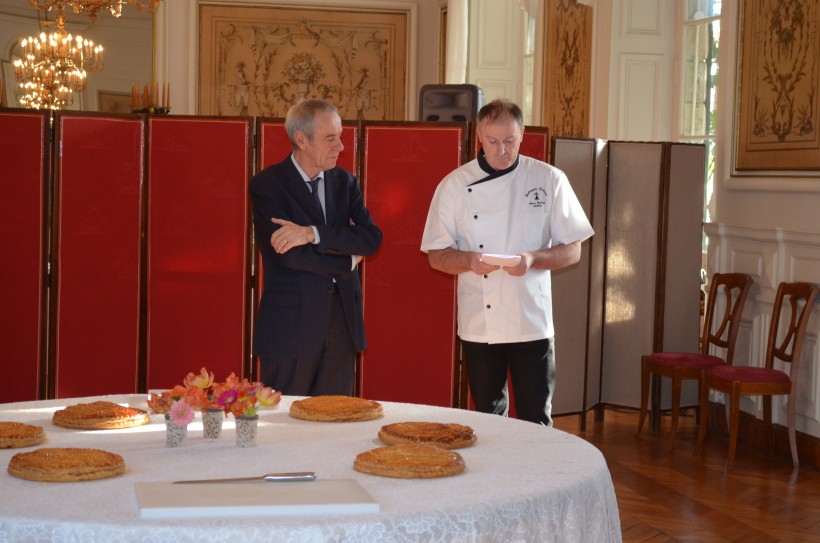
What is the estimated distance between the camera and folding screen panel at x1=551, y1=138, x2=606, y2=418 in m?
5.82

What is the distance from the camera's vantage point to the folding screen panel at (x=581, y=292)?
582cm

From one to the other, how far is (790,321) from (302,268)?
3.25 meters

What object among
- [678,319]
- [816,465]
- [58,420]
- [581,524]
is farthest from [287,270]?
[678,319]

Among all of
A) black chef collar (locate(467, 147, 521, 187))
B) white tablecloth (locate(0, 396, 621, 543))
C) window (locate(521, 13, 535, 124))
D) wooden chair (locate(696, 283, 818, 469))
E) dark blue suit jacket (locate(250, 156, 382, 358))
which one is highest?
window (locate(521, 13, 535, 124))

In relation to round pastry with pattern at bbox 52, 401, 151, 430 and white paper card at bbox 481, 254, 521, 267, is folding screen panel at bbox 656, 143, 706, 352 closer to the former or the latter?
white paper card at bbox 481, 254, 521, 267

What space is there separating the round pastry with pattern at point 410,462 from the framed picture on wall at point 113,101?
8861 mm

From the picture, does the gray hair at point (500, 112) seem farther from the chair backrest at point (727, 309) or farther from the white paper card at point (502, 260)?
the chair backrest at point (727, 309)

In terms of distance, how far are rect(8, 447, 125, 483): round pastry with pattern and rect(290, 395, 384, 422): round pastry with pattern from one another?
1.72ft

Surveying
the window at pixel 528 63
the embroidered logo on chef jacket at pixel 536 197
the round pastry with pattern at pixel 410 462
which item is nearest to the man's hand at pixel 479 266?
the embroidered logo on chef jacket at pixel 536 197

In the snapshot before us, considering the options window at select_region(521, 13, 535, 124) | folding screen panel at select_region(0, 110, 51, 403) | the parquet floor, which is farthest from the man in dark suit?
window at select_region(521, 13, 535, 124)

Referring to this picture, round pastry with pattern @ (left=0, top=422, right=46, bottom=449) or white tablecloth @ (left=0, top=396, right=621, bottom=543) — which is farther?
round pastry with pattern @ (left=0, top=422, right=46, bottom=449)

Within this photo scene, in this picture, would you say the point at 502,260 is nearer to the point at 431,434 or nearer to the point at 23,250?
the point at 431,434

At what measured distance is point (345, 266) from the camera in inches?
123

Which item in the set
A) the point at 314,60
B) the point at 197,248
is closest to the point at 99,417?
the point at 197,248
